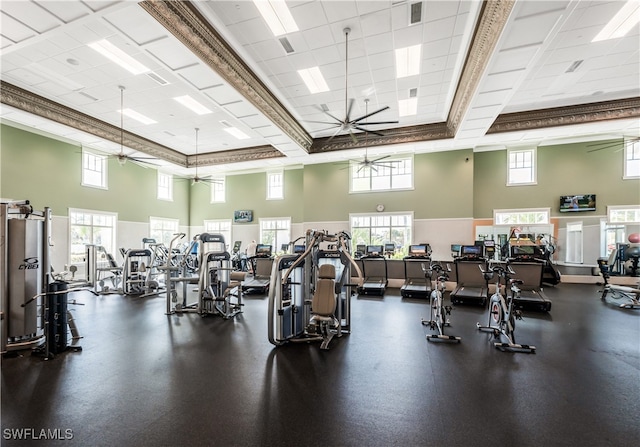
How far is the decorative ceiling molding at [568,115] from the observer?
8.23 m

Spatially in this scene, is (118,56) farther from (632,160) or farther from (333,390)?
(632,160)

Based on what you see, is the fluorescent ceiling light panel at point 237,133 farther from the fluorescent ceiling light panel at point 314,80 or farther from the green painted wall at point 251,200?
the fluorescent ceiling light panel at point 314,80

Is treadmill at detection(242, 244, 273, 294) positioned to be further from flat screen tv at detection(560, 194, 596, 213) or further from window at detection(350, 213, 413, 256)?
flat screen tv at detection(560, 194, 596, 213)

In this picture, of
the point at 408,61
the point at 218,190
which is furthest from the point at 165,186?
the point at 408,61

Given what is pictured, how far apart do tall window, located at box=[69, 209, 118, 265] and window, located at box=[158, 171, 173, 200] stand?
271 centimetres

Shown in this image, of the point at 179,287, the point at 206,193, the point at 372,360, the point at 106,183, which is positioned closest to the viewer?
the point at 372,360

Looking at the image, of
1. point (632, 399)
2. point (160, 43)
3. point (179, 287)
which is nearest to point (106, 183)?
point (179, 287)

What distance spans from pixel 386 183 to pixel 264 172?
624 cm

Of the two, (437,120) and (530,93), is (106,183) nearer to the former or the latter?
(437,120)

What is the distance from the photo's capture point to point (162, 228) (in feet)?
45.9

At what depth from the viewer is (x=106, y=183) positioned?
11.3m

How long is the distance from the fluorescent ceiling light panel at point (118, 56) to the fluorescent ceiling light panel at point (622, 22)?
9.28 metres

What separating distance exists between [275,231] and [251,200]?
83.7 inches

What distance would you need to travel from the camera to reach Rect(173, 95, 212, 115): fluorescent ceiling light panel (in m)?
7.93
